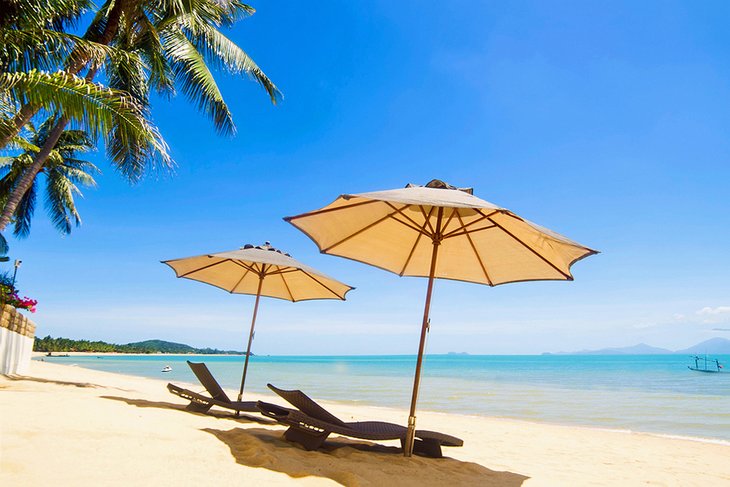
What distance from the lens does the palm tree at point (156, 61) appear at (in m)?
8.99

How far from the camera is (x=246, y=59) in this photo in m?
10.7

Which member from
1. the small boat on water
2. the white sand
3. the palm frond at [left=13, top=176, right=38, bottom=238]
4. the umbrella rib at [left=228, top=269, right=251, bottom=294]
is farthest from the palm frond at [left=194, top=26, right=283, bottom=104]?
the small boat on water

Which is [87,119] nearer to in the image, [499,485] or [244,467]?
[244,467]

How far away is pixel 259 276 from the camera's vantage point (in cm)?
688

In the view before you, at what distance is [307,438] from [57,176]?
1974cm

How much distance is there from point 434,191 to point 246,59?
872 centimetres

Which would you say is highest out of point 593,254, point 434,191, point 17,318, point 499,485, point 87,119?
point 87,119

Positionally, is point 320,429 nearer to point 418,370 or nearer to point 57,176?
point 418,370

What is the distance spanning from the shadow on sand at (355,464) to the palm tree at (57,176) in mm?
18022

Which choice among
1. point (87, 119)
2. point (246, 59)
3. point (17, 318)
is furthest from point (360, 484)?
point (246, 59)

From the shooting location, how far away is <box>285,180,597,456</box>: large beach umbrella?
13.0 feet

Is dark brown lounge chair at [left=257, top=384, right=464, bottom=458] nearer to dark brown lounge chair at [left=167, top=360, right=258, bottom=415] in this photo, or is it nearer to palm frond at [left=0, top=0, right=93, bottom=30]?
dark brown lounge chair at [left=167, top=360, right=258, bottom=415]

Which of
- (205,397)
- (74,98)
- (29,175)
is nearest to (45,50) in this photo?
(74,98)

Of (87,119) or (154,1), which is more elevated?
(154,1)
